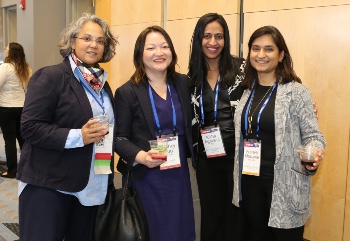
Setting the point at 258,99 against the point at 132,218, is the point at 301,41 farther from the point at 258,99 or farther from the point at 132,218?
the point at 132,218

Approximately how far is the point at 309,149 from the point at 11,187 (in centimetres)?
406

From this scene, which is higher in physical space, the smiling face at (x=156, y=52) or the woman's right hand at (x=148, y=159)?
the smiling face at (x=156, y=52)

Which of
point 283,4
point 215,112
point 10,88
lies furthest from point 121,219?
point 10,88

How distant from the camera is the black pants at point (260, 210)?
6.55 feet

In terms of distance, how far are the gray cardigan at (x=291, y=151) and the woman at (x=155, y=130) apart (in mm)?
499

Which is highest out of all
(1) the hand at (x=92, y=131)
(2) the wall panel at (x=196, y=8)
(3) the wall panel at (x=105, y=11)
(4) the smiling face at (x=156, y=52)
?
(3) the wall panel at (x=105, y=11)

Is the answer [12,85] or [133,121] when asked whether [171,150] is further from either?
[12,85]

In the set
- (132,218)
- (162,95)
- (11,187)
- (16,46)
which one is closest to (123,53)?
(16,46)

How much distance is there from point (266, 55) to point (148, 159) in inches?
34.6

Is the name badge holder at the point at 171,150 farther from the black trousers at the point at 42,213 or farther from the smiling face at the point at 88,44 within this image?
the black trousers at the point at 42,213

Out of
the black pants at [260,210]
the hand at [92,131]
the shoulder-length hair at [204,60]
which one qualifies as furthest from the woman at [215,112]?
the hand at [92,131]

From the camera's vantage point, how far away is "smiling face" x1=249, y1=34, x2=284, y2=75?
2.04m

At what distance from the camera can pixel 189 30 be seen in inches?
163

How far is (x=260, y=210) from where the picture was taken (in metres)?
2.05
